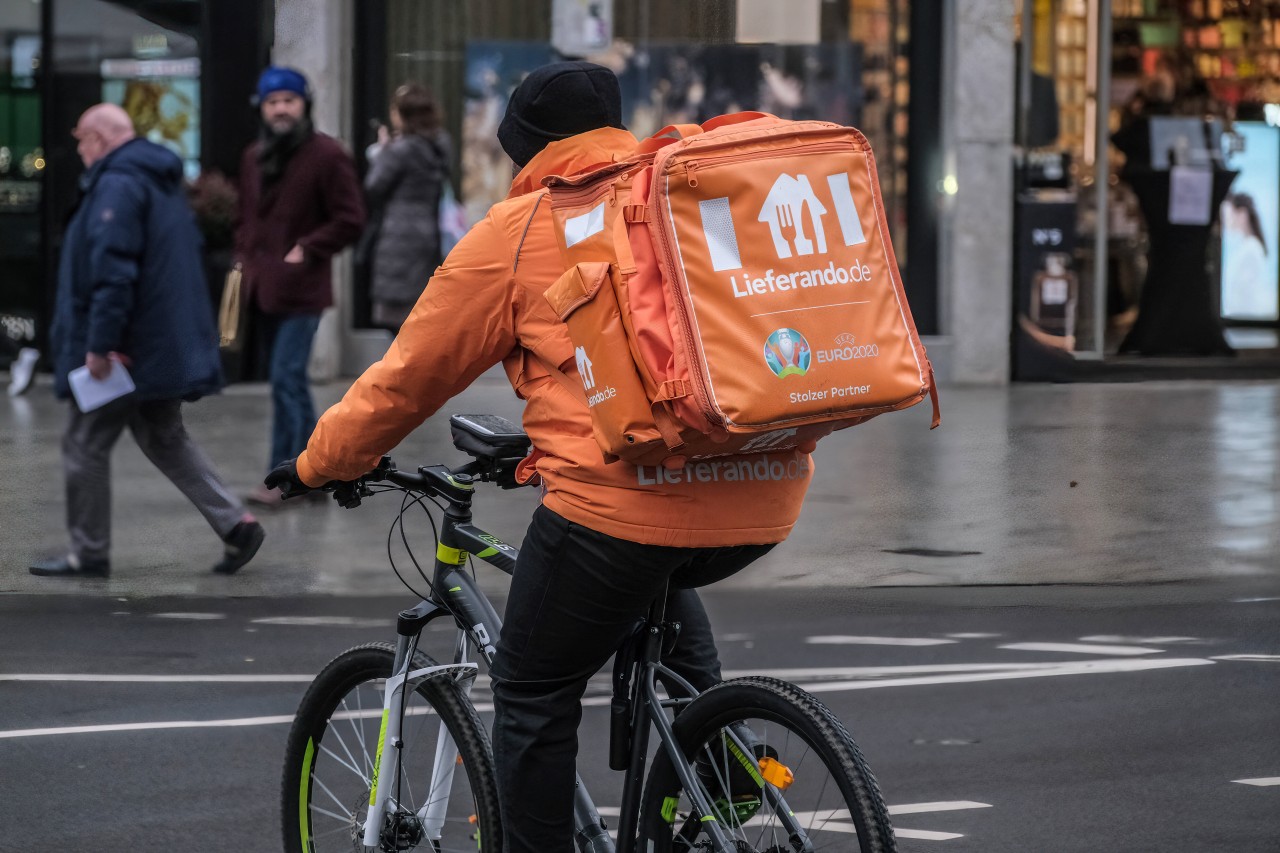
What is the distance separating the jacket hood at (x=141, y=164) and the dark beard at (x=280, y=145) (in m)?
1.57

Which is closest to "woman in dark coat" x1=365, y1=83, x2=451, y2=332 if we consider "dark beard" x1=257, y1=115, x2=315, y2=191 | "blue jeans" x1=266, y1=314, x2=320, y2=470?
"dark beard" x1=257, y1=115, x2=315, y2=191

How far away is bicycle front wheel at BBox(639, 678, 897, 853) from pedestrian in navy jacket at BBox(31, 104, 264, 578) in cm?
478

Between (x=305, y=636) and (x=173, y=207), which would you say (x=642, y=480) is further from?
(x=173, y=207)

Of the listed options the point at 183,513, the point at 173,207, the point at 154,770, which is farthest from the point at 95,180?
the point at 154,770

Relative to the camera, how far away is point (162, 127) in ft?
47.0

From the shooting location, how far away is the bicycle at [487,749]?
10.7 feet

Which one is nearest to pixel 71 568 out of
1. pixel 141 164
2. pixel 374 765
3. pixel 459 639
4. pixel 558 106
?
pixel 141 164

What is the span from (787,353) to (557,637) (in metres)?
0.68

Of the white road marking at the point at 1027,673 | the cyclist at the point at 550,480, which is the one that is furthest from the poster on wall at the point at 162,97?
the cyclist at the point at 550,480

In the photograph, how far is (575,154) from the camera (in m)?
3.41

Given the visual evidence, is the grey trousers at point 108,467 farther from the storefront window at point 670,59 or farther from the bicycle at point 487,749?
the storefront window at point 670,59

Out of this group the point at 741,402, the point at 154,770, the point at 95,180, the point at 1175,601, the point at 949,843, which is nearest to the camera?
the point at 741,402

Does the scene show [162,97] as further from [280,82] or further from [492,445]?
[492,445]

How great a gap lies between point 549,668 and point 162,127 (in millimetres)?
11633
